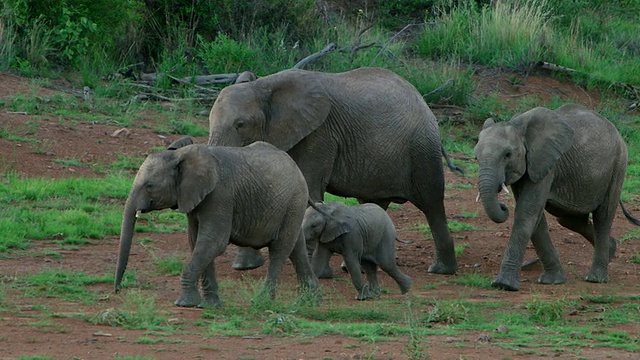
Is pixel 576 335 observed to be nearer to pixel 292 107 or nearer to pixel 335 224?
pixel 335 224

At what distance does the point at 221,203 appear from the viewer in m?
9.30

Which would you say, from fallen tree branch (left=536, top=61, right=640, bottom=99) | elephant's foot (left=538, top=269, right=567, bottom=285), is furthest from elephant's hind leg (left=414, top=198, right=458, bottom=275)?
fallen tree branch (left=536, top=61, right=640, bottom=99)

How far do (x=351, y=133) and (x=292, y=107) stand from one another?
0.72 metres

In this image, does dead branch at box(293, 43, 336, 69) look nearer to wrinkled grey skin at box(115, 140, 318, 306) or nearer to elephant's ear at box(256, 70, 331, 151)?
elephant's ear at box(256, 70, 331, 151)

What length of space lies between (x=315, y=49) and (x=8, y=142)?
19.6 feet

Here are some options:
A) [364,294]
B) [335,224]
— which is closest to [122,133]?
[335,224]

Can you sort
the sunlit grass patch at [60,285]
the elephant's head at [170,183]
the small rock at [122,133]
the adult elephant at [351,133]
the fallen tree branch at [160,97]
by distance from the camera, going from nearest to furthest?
the elephant's head at [170,183] → the sunlit grass patch at [60,285] → the adult elephant at [351,133] → the small rock at [122,133] → the fallen tree branch at [160,97]

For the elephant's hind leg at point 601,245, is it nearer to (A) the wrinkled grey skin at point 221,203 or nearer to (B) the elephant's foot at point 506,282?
(B) the elephant's foot at point 506,282

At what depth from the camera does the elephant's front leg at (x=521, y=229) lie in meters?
11.3

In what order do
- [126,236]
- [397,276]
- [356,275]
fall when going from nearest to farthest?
[126,236] → [356,275] → [397,276]

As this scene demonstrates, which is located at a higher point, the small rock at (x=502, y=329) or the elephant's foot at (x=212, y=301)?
the small rock at (x=502, y=329)

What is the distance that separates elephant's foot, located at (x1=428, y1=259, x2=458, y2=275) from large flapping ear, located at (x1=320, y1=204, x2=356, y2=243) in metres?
1.99

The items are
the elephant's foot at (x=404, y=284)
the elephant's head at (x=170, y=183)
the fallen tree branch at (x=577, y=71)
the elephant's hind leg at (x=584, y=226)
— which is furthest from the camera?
the fallen tree branch at (x=577, y=71)

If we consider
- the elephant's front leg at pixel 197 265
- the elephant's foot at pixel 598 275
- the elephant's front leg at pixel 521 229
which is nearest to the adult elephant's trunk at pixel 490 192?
the elephant's front leg at pixel 521 229
